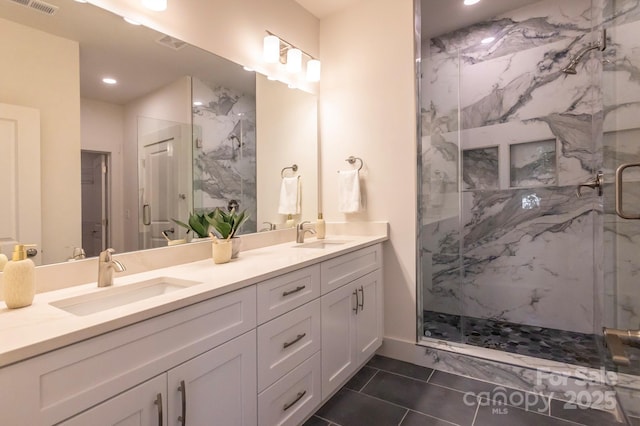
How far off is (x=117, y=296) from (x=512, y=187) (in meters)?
2.92

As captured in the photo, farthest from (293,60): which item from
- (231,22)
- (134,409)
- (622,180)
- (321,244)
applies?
(134,409)

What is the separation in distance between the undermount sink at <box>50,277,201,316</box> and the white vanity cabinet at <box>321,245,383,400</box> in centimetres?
71

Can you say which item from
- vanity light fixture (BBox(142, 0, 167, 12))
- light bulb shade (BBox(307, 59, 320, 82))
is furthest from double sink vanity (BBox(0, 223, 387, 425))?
light bulb shade (BBox(307, 59, 320, 82))

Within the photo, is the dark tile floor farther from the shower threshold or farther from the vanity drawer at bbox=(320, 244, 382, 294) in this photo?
the vanity drawer at bbox=(320, 244, 382, 294)

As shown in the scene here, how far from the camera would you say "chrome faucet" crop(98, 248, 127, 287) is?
1147 millimetres

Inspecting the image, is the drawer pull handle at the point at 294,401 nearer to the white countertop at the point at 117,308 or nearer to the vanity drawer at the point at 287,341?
the vanity drawer at the point at 287,341

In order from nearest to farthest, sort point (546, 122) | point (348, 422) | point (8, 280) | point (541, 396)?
point (8, 280)
point (348, 422)
point (541, 396)
point (546, 122)

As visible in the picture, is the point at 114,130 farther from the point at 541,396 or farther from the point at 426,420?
the point at 541,396

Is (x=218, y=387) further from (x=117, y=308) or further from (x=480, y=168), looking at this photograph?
(x=480, y=168)

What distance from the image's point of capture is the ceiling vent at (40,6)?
109 centimetres

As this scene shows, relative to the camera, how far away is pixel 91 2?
125 cm

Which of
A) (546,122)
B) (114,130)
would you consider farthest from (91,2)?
(546,122)

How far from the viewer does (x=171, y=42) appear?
1.53 m

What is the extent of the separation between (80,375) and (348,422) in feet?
4.22
